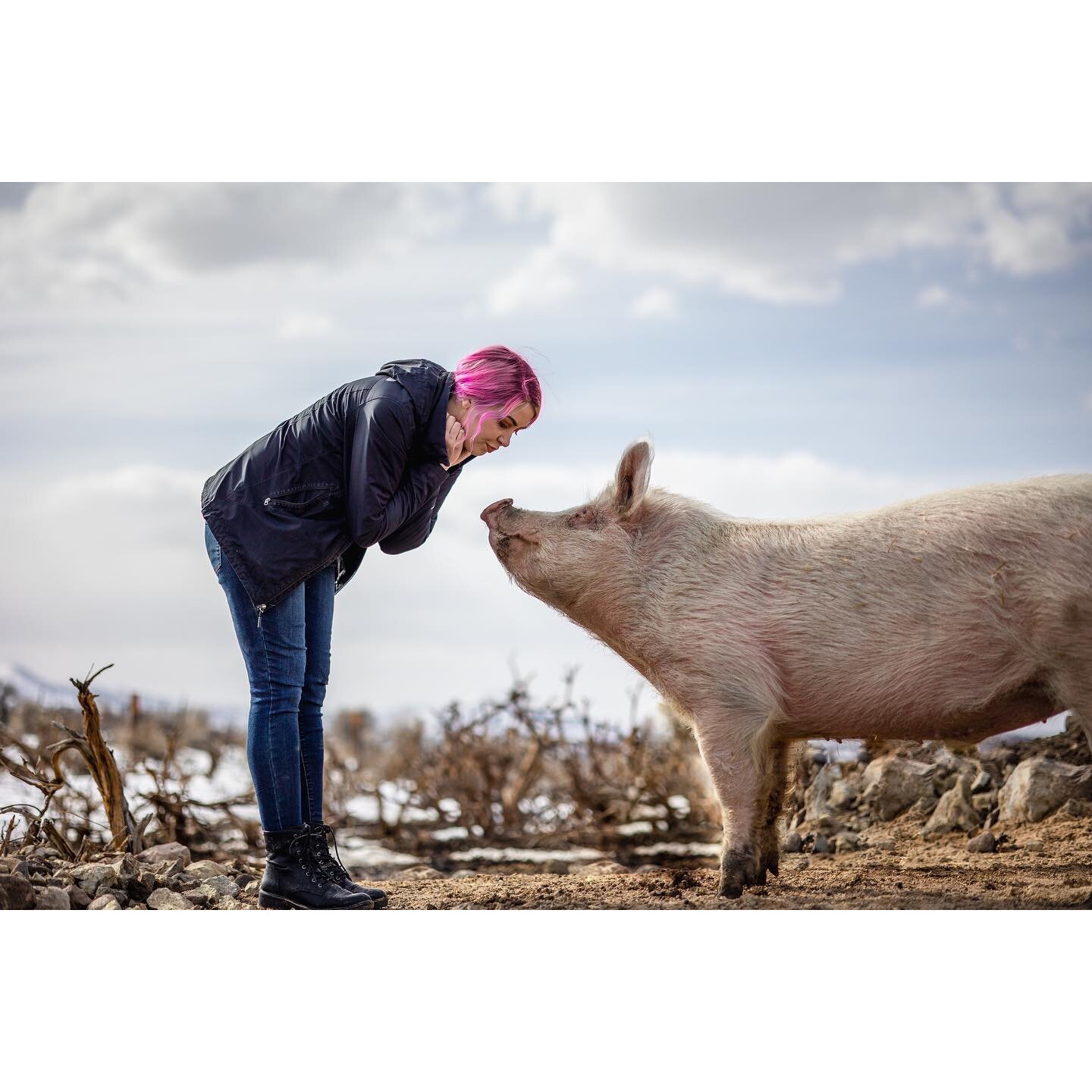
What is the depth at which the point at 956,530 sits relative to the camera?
4148 millimetres

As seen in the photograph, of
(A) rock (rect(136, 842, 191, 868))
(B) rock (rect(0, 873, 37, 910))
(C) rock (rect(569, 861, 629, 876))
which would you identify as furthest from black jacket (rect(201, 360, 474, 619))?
(C) rock (rect(569, 861, 629, 876))

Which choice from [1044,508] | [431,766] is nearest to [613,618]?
[1044,508]

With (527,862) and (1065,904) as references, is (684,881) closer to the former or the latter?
(1065,904)

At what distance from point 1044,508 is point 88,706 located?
3.99m

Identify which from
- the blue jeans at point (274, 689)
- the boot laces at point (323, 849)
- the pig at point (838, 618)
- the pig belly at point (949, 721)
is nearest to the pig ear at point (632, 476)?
the pig at point (838, 618)

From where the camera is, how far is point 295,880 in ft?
13.3

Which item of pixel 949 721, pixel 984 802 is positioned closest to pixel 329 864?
pixel 949 721

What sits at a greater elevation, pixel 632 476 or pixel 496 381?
pixel 496 381

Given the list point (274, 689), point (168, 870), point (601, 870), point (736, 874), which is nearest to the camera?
point (274, 689)

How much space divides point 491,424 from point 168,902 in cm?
218

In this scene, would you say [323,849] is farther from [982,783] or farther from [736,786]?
[982,783]

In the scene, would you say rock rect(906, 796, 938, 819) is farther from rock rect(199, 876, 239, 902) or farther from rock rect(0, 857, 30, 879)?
rock rect(0, 857, 30, 879)

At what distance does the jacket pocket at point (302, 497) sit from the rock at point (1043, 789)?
391 cm

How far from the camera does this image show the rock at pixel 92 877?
14.3 feet
